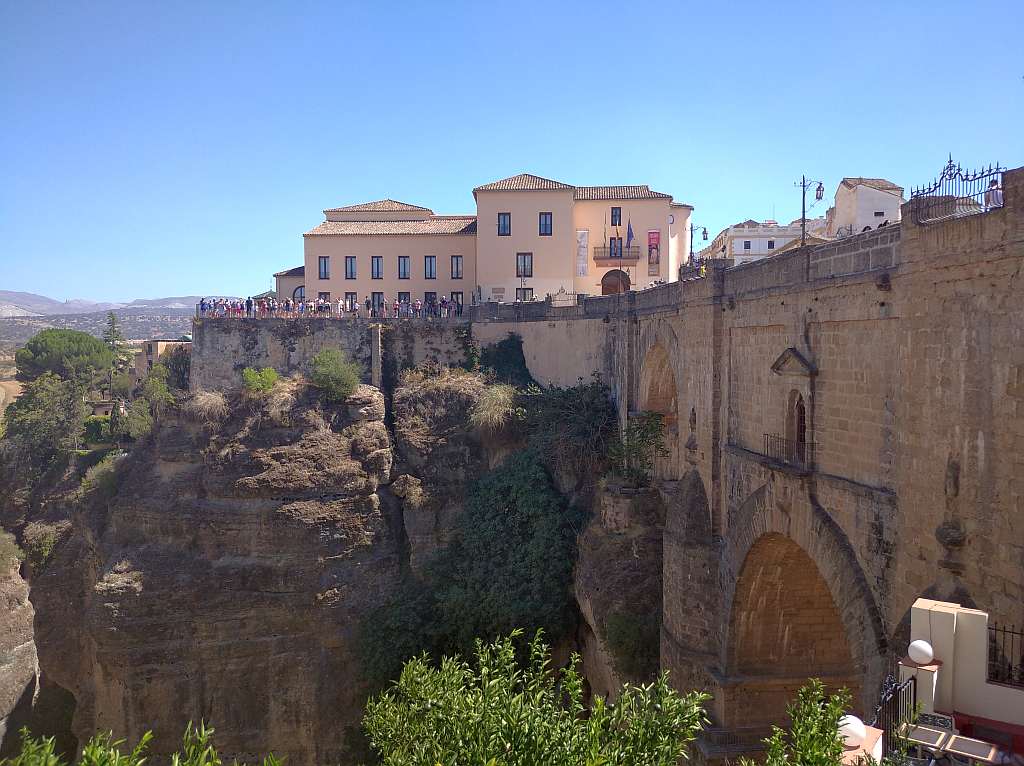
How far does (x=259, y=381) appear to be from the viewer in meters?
28.2

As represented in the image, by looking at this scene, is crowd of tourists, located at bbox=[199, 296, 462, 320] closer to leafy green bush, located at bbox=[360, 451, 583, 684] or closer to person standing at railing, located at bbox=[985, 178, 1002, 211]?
leafy green bush, located at bbox=[360, 451, 583, 684]

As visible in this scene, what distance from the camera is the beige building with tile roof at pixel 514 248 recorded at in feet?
112

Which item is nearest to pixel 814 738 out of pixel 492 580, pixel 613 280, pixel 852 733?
pixel 852 733

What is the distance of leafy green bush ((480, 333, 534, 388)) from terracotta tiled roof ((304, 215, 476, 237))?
24.3ft

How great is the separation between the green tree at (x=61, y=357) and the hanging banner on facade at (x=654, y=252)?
3292cm

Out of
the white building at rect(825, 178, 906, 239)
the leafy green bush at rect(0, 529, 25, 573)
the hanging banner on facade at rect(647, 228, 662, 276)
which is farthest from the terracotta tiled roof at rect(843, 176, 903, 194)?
the leafy green bush at rect(0, 529, 25, 573)

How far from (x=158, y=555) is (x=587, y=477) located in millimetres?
13819

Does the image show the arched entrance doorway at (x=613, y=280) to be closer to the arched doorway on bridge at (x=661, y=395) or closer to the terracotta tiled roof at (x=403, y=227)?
the terracotta tiled roof at (x=403, y=227)

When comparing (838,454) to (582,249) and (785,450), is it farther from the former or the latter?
(582,249)

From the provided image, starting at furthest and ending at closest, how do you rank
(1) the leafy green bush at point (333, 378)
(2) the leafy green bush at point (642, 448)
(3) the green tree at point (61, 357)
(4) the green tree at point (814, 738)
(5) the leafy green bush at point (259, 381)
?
1. (3) the green tree at point (61, 357)
2. (5) the leafy green bush at point (259, 381)
3. (1) the leafy green bush at point (333, 378)
4. (2) the leafy green bush at point (642, 448)
5. (4) the green tree at point (814, 738)

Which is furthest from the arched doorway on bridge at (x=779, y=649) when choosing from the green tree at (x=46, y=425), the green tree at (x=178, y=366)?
the green tree at (x=46, y=425)

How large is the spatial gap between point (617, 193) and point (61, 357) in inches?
1394

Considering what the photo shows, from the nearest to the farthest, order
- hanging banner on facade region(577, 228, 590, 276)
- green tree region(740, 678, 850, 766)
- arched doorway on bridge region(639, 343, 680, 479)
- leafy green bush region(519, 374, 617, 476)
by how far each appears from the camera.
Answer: green tree region(740, 678, 850, 766) → arched doorway on bridge region(639, 343, 680, 479) → leafy green bush region(519, 374, 617, 476) → hanging banner on facade region(577, 228, 590, 276)

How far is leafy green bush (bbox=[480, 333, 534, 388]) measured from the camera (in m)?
29.6
